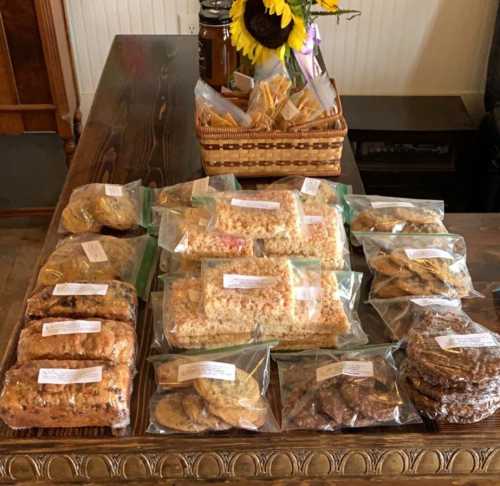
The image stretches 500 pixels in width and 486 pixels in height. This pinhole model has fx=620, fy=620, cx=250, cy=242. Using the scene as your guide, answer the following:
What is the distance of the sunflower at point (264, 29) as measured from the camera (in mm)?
1415

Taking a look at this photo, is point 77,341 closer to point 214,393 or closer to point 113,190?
point 214,393

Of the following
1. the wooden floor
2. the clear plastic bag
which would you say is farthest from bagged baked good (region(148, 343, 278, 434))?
the wooden floor

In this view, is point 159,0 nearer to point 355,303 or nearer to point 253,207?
point 253,207

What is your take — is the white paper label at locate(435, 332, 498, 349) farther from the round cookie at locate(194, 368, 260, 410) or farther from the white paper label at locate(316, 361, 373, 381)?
the round cookie at locate(194, 368, 260, 410)

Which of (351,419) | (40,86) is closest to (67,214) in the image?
(351,419)

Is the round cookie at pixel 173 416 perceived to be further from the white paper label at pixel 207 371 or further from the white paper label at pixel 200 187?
the white paper label at pixel 200 187

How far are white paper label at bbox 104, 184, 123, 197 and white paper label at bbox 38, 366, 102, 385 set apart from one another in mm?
510

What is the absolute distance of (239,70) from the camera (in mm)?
1643

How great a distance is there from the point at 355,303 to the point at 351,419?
259 mm

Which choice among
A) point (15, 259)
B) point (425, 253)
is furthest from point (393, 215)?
point (15, 259)

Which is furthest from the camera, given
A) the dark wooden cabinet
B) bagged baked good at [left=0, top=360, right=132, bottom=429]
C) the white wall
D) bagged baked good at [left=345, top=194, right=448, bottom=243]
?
the white wall

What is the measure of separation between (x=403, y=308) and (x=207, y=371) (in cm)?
37

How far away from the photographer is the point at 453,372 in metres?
0.91

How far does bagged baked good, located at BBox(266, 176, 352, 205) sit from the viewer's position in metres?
1.32
